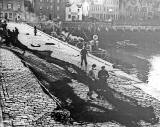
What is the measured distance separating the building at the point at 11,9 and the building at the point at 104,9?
30716 millimetres

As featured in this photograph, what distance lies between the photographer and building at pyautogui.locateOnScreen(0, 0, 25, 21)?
243 ft

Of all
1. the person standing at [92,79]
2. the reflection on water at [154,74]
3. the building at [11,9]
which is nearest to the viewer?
the person standing at [92,79]

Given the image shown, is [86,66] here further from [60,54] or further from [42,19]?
[42,19]

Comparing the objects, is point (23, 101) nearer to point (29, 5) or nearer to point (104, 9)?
point (29, 5)

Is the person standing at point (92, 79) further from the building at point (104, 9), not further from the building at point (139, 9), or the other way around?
the building at point (139, 9)

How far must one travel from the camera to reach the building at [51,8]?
8462 centimetres

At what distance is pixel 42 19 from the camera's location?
75812 millimetres

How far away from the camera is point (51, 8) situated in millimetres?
86875

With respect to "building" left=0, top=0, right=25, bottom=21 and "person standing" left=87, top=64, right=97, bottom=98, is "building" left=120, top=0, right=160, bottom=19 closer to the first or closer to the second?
"building" left=0, top=0, right=25, bottom=21

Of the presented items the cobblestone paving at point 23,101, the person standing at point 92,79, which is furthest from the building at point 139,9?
the cobblestone paving at point 23,101

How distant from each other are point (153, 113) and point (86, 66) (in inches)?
386

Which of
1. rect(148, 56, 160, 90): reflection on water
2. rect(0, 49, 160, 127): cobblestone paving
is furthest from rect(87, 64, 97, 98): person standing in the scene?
rect(148, 56, 160, 90): reflection on water

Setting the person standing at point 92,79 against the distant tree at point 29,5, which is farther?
the distant tree at point 29,5

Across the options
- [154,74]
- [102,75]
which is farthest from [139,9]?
[102,75]
